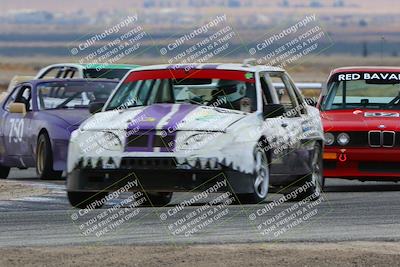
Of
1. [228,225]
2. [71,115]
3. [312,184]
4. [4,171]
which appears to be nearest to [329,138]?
[312,184]

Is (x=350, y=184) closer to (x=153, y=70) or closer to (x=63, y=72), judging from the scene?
(x=153, y=70)

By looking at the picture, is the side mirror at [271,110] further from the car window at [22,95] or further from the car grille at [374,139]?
the car window at [22,95]

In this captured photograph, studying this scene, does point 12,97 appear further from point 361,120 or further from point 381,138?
point 381,138

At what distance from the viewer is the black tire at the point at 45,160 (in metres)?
17.8

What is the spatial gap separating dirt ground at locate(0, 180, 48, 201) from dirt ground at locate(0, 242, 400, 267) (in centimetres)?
575

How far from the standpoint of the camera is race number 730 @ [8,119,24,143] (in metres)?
18.7

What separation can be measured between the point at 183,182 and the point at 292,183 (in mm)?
2068

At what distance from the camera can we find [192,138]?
42.0ft

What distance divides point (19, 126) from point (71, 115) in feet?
3.57

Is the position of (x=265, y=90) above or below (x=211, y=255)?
below

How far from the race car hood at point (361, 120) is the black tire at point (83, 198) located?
4180 mm
